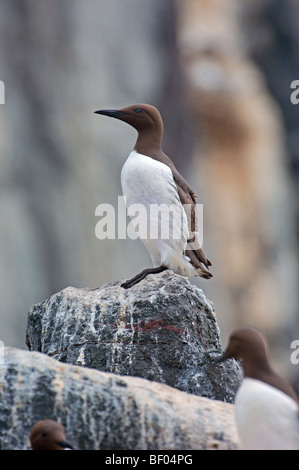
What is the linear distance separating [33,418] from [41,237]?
8210 mm

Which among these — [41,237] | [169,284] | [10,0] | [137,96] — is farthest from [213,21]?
[169,284]

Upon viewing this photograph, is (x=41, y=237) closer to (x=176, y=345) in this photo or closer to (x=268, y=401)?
(x=176, y=345)

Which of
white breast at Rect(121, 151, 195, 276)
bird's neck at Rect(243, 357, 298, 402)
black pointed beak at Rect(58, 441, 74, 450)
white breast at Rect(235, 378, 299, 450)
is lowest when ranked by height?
black pointed beak at Rect(58, 441, 74, 450)

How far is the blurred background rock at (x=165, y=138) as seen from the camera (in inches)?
457

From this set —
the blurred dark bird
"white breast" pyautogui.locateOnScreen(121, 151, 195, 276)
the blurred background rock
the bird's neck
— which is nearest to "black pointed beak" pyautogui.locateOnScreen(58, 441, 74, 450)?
the blurred dark bird

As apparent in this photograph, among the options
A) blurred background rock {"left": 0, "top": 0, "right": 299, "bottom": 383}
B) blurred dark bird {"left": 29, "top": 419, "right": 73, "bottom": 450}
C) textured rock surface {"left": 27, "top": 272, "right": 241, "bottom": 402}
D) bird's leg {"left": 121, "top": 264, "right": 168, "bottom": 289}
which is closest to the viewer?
blurred dark bird {"left": 29, "top": 419, "right": 73, "bottom": 450}

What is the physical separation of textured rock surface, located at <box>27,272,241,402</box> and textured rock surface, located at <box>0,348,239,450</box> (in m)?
0.89

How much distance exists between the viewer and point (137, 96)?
1274 cm

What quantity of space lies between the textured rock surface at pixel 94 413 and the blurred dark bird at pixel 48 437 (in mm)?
251

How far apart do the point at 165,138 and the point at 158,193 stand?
832 cm

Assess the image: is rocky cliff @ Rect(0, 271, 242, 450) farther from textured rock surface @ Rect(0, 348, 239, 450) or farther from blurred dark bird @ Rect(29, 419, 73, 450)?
blurred dark bird @ Rect(29, 419, 73, 450)

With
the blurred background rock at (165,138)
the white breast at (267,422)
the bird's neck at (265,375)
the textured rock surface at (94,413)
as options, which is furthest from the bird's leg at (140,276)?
the blurred background rock at (165,138)

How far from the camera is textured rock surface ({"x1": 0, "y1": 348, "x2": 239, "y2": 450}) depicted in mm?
3654

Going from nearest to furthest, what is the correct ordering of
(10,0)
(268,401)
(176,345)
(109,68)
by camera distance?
(268,401), (176,345), (10,0), (109,68)
